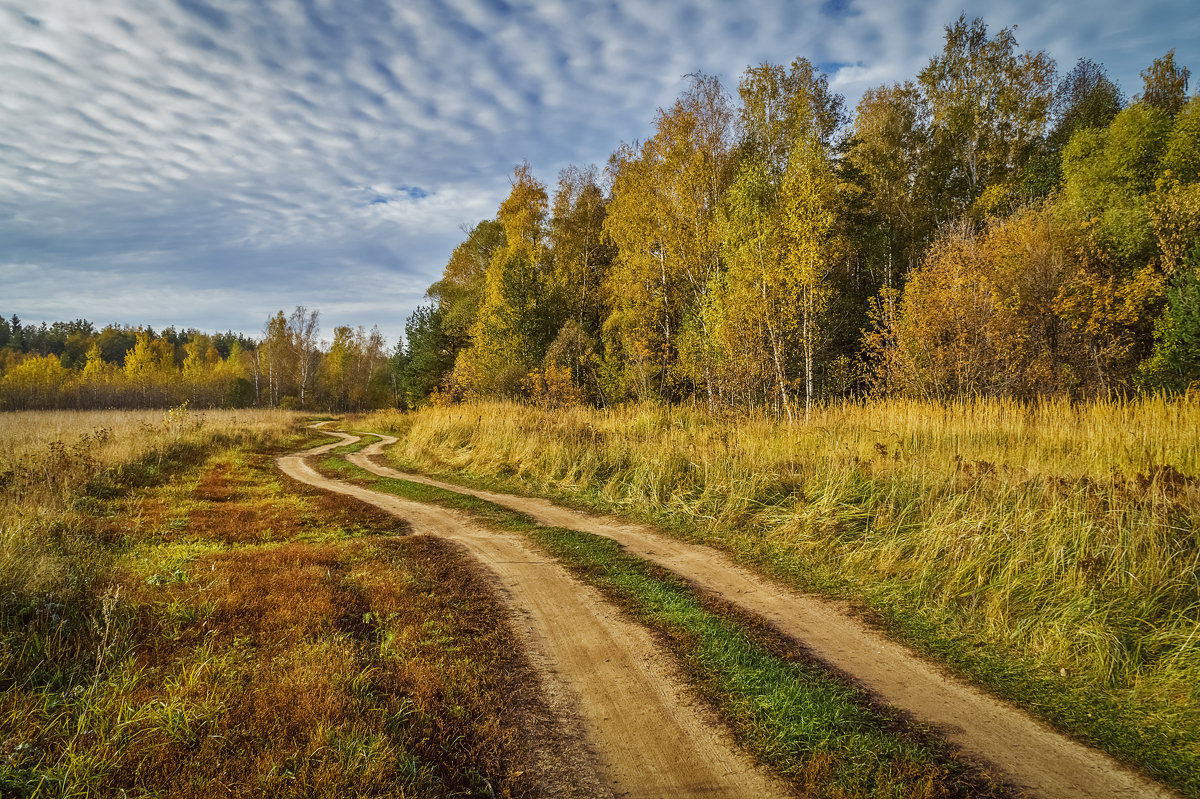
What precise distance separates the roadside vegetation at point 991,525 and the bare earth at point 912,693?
0.86 feet

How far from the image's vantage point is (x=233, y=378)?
6581cm

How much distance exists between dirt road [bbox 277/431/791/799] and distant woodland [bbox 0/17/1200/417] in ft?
33.6

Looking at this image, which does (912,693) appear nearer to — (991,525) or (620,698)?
(620,698)

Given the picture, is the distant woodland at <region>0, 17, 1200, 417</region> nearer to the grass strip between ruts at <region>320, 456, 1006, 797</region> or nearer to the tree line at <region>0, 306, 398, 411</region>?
the grass strip between ruts at <region>320, 456, 1006, 797</region>

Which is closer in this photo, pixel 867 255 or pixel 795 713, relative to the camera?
pixel 795 713

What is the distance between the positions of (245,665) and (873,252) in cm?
2900

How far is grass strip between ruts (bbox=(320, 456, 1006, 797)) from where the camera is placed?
3.11m

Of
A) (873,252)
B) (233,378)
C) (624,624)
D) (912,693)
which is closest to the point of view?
(912,693)

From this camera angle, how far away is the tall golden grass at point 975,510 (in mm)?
4586

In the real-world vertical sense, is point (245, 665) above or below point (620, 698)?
above

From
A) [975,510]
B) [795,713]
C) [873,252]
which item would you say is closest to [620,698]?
[795,713]

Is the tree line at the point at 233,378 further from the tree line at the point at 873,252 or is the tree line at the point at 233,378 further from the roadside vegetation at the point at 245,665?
the roadside vegetation at the point at 245,665

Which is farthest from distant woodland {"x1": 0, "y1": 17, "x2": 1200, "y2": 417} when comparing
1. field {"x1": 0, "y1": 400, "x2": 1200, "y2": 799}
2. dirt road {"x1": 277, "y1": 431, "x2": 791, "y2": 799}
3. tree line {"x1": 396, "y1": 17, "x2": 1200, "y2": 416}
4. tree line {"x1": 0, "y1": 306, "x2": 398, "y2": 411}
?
tree line {"x1": 0, "y1": 306, "x2": 398, "y2": 411}

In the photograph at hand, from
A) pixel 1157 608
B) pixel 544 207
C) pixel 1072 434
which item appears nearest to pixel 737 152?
pixel 544 207
